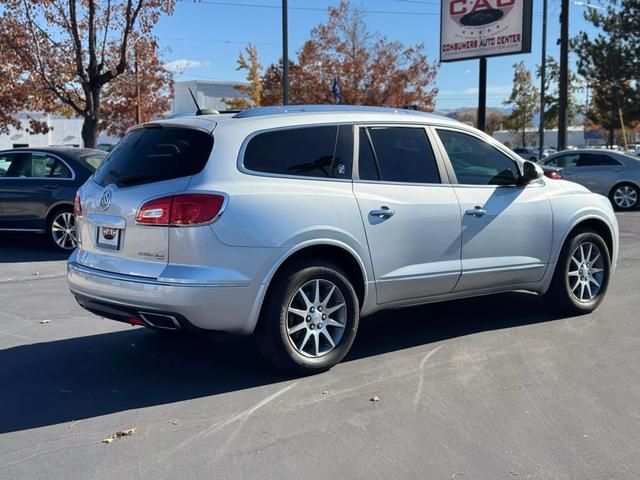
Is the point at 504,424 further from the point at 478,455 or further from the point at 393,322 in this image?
the point at 393,322

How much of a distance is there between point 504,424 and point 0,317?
4.98 metres

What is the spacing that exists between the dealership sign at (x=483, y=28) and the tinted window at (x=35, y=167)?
12.1 meters

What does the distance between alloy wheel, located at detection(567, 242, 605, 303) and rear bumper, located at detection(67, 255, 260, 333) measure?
11.0 ft

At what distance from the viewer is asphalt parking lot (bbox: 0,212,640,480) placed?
367 centimetres

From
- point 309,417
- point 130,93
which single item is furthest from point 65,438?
point 130,93

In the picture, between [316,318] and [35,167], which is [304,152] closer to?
[316,318]

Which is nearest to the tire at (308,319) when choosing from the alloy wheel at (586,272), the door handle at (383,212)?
the door handle at (383,212)

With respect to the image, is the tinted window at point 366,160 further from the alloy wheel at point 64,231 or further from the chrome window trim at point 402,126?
the alloy wheel at point 64,231

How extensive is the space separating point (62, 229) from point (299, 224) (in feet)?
22.8

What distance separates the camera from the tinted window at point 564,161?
17.3 metres

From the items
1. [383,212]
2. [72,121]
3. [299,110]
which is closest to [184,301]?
[383,212]

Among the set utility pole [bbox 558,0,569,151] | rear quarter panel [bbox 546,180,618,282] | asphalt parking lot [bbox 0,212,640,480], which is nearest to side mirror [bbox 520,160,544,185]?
rear quarter panel [bbox 546,180,618,282]

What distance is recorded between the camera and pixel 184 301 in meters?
4.40

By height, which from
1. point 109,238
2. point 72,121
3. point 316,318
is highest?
point 72,121
